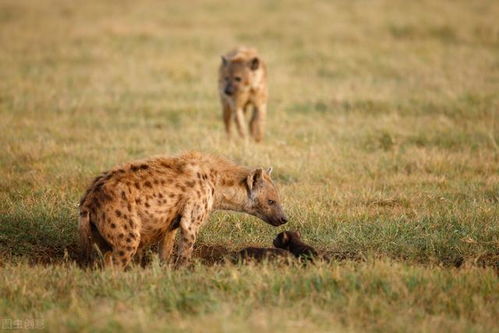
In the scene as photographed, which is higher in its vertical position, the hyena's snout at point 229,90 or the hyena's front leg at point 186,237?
the hyena's snout at point 229,90

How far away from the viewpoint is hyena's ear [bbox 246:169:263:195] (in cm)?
591

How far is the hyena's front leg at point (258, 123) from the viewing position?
32.7 ft

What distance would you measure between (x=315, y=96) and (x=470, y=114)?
2.68 meters

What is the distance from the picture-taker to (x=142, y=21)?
19203mm

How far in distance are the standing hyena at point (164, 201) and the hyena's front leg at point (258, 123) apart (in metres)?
3.88

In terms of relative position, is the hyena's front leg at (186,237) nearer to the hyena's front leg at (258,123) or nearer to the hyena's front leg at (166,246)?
the hyena's front leg at (166,246)

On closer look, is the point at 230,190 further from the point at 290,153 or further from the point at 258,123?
the point at 258,123

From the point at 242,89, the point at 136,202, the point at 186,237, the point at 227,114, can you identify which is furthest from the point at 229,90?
the point at 136,202

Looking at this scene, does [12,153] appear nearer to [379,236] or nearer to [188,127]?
[188,127]

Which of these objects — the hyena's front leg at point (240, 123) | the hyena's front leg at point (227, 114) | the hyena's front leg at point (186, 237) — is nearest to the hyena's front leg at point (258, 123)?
the hyena's front leg at point (240, 123)

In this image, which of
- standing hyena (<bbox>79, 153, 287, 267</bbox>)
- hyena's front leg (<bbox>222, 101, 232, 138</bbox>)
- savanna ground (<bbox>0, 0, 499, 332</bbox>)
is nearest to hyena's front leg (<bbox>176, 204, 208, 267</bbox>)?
standing hyena (<bbox>79, 153, 287, 267</bbox>)

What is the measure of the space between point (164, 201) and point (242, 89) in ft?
17.5

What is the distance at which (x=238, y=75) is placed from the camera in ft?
34.5

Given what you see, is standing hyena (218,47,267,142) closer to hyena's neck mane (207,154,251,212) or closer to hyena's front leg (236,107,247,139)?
hyena's front leg (236,107,247,139)
